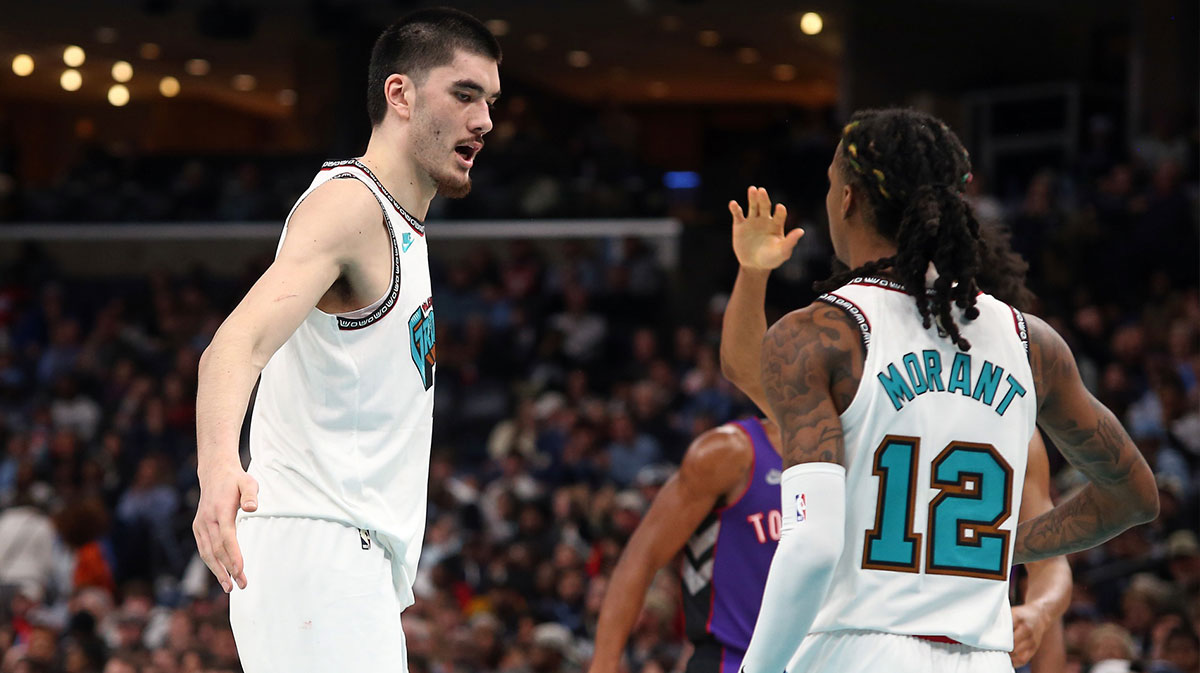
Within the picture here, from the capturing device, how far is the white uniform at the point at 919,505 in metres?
2.98

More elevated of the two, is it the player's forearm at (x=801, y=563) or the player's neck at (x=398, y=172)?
the player's neck at (x=398, y=172)

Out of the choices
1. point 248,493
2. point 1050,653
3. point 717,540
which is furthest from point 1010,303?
point 248,493

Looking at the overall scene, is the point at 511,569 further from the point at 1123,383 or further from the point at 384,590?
the point at 384,590

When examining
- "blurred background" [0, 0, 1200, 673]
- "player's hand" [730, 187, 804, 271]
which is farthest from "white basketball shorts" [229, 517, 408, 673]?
"blurred background" [0, 0, 1200, 673]

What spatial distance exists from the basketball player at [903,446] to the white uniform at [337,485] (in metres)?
0.85

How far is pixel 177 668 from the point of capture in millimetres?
9734

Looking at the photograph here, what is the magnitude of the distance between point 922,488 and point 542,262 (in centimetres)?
1568

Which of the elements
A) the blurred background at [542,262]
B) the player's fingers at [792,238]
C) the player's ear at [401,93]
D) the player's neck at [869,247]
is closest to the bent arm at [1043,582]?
the player's fingers at [792,238]

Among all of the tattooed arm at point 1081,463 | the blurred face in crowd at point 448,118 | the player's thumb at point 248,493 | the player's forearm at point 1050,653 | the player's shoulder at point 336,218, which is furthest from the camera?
the player's forearm at point 1050,653

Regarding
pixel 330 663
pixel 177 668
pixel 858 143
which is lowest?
pixel 177 668

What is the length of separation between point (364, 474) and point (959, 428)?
1303mm

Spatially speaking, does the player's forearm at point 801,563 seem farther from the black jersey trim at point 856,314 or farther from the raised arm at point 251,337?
the raised arm at point 251,337

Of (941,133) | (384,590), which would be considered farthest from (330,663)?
(941,133)

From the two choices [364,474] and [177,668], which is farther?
[177,668]
